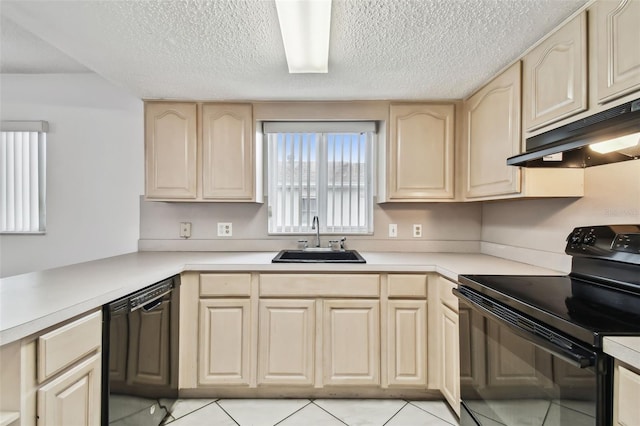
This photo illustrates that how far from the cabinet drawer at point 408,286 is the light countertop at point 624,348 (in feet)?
3.56

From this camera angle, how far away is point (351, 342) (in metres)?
1.82

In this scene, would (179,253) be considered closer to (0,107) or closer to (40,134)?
(40,134)

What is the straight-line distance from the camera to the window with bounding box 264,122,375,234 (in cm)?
246

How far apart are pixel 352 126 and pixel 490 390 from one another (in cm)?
190

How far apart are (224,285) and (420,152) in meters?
1.69

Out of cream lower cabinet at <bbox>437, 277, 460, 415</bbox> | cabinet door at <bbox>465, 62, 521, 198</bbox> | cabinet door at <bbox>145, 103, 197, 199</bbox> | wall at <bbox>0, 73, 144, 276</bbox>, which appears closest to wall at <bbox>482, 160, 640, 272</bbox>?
cabinet door at <bbox>465, 62, 521, 198</bbox>

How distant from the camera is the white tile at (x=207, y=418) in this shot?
1.63 meters

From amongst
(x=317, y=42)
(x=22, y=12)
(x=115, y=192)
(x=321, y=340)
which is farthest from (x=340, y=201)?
(x=22, y=12)

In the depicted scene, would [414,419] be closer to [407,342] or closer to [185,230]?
[407,342]

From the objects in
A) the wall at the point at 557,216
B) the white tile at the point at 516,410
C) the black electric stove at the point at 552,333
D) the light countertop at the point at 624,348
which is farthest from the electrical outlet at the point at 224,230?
the light countertop at the point at 624,348

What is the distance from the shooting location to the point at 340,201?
249 centimetres

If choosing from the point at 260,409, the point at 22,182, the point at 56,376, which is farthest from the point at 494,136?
the point at 22,182

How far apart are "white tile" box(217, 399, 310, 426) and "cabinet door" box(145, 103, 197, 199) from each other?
4.92 feet

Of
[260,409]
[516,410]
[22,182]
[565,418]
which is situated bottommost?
[260,409]
